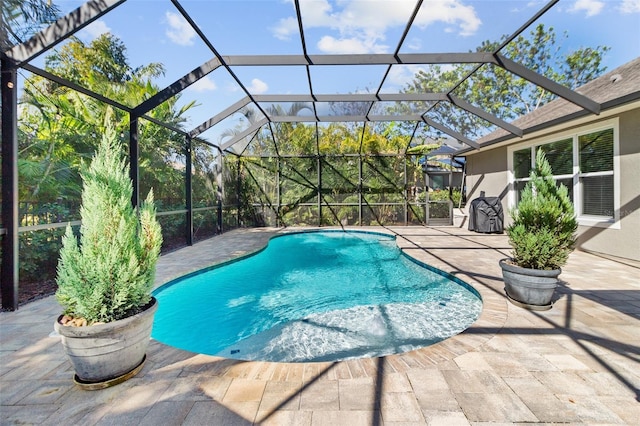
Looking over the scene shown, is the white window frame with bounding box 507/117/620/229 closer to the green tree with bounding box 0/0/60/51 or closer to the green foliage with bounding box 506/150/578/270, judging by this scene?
the green foliage with bounding box 506/150/578/270

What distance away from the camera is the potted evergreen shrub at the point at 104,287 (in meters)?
1.96

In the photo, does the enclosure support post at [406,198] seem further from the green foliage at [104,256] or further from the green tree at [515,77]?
the green foliage at [104,256]

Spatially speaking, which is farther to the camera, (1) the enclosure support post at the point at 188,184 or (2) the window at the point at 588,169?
(1) the enclosure support post at the point at 188,184

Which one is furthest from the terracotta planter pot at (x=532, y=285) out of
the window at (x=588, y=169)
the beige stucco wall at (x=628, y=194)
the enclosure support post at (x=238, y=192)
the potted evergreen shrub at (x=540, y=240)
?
the enclosure support post at (x=238, y=192)

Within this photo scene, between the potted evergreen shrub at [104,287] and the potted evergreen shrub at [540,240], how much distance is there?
3882 mm

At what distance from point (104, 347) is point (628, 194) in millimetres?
8131

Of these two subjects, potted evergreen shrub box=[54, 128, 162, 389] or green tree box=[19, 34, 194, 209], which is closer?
potted evergreen shrub box=[54, 128, 162, 389]

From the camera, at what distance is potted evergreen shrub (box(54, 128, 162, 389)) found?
196 centimetres

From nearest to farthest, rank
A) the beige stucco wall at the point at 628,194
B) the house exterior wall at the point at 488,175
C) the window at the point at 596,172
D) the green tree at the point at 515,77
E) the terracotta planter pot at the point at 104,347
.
A: the terracotta planter pot at the point at 104,347, the beige stucco wall at the point at 628,194, the window at the point at 596,172, the house exterior wall at the point at 488,175, the green tree at the point at 515,77

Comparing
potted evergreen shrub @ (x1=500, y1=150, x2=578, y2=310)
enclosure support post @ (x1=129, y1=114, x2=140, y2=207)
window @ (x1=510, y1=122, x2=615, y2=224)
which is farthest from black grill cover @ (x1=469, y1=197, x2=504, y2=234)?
enclosure support post @ (x1=129, y1=114, x2=140, y2=207)

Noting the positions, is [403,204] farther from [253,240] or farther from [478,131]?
[478,131]

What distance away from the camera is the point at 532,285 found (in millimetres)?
3246

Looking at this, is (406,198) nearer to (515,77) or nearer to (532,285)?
(532,285)

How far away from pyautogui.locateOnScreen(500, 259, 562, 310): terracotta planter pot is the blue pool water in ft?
1.66
